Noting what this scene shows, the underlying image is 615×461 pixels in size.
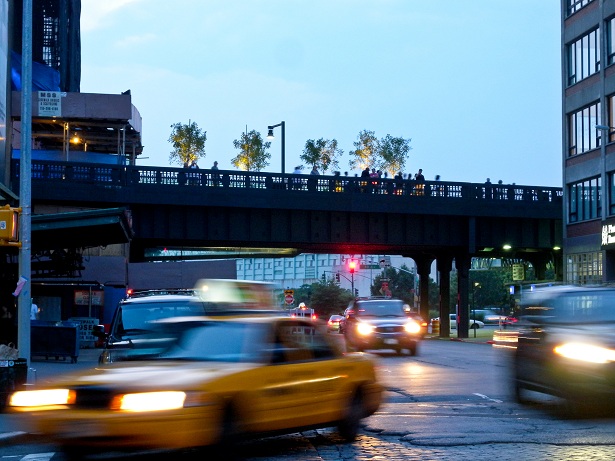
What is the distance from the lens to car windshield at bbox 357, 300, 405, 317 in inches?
1299

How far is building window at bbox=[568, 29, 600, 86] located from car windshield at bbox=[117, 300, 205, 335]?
3600cm

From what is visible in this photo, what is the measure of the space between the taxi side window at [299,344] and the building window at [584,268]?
3924 cm

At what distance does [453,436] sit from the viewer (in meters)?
11.9

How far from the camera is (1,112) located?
33719 mm

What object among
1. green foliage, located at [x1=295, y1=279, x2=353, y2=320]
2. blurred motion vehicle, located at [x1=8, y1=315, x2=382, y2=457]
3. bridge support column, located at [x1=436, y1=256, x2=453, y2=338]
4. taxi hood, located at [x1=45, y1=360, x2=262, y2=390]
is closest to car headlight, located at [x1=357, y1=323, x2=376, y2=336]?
blurred motion vehicle, located at [x1=8, y1=315, x2=382, y2=457]

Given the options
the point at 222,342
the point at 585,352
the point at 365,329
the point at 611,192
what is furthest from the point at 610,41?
the point at 222,342

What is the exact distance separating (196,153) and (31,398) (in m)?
73.3

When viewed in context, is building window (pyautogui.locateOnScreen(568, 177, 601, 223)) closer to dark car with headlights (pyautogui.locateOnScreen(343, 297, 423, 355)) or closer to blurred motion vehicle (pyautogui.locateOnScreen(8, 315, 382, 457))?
dark car with headlights (pyautogui.locateOnScreen(343, 297, 423, 355))

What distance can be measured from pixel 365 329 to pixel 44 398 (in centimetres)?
2307

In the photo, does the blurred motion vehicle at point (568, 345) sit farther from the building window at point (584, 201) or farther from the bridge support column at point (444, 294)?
the bridge support column at point (444, 294)

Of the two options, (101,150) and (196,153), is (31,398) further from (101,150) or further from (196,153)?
(196,153)

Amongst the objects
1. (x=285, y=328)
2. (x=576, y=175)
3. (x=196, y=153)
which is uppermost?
(x=196, y=153)

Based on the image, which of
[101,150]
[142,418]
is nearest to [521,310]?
[142,418]

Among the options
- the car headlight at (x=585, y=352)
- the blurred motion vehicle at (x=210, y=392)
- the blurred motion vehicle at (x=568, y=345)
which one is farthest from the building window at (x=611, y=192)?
the blurred motion vehicle at (x=210, y=392)
